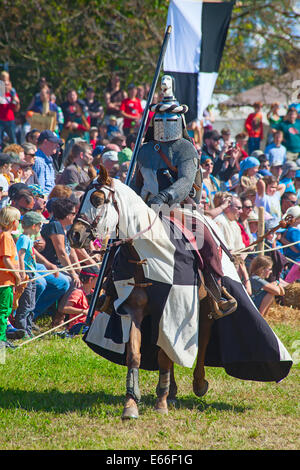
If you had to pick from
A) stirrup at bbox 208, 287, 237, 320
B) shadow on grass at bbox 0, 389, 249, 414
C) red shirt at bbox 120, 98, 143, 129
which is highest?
red shirt at bbox 120, 98, 143, 129

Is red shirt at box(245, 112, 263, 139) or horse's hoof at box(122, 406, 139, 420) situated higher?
red shirt at box(245, 112, 263, 139)

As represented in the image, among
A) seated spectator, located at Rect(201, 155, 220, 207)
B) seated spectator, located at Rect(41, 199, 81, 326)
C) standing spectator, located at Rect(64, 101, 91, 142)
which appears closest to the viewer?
seated spectator, located at Rect(41, 199, 81, 326)

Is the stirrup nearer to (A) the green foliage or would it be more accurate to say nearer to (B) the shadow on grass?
(B) the shadow on grass

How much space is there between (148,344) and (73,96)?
937cm

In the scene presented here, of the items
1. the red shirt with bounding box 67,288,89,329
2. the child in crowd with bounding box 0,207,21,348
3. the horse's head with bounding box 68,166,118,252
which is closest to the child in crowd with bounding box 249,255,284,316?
the red shirt with bounding box 67,288,89,329

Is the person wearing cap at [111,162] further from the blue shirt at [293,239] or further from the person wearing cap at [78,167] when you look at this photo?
the blue shirt at [293,239]

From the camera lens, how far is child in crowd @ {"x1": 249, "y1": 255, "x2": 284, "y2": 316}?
32.5 ft

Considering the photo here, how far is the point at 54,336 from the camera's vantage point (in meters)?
8.41

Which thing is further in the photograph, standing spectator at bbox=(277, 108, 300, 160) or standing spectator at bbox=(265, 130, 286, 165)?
standing spectator at bbox=(277, 108, 300, 160)

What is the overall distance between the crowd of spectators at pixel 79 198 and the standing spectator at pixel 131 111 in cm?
2

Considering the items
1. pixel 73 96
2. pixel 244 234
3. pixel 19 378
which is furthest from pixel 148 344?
pixel 73 96

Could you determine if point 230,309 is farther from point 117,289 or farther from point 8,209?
point 8,209

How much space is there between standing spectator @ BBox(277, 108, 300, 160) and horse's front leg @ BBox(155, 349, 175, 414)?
36.7 feet

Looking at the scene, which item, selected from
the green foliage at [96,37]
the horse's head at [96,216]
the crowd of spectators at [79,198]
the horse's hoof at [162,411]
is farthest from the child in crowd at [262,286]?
the green foliage at [96,37]
